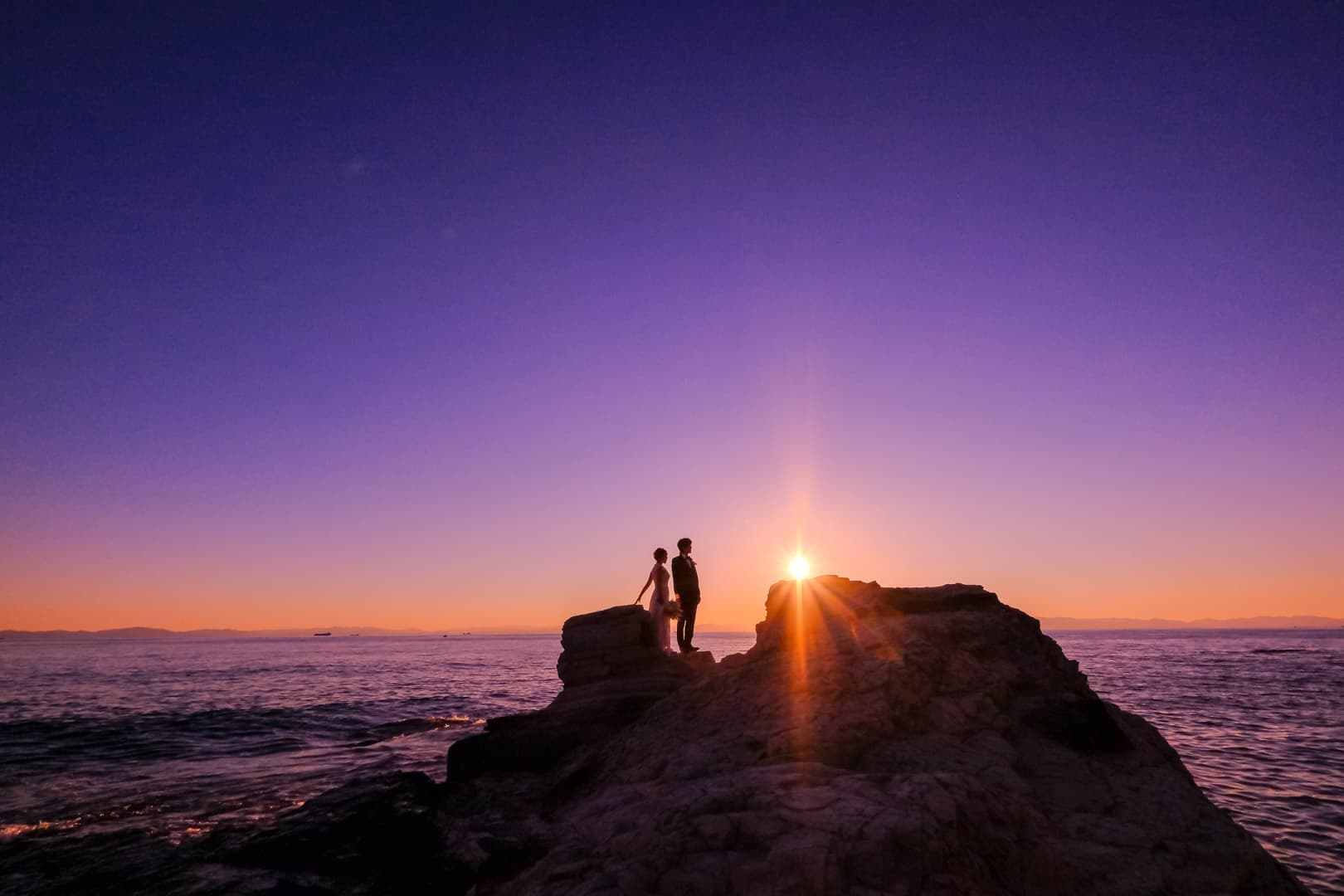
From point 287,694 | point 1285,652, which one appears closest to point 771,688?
point 287,694

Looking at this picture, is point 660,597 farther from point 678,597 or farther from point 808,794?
point 808,794

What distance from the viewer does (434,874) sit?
8.98m

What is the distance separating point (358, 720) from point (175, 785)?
10701 millimetres

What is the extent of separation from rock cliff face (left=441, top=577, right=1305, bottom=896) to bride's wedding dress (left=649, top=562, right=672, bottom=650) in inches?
51.4

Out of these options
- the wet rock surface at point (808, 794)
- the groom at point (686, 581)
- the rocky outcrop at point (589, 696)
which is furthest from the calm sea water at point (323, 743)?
the groom at point (686, 581)

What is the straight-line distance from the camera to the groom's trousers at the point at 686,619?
54.8 feet

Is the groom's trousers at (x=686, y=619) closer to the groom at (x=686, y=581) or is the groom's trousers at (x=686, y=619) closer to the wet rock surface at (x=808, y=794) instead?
the groom at (x=686, y=581)

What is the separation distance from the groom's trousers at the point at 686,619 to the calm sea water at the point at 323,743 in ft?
21.0

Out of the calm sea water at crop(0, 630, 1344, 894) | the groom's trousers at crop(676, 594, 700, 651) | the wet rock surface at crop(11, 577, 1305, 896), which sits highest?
the groom's trousers at crop(676, 594, 700, 651)

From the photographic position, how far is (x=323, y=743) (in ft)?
68.6

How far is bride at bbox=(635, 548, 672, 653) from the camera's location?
15.5m

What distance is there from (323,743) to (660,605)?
42.3ft

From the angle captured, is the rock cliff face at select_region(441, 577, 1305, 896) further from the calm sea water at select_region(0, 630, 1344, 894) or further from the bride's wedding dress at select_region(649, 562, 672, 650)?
the calm sea water at select_region(0, 630, 1344, 894)

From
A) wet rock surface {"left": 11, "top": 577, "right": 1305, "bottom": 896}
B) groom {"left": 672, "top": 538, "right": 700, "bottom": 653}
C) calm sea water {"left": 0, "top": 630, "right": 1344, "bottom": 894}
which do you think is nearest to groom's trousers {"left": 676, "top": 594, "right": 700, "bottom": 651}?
groom {"left": 672, "top": 538, "right": 700, "bottom": 653}
